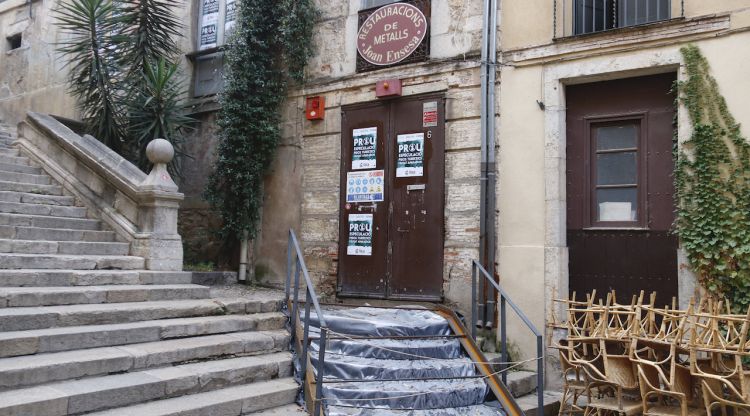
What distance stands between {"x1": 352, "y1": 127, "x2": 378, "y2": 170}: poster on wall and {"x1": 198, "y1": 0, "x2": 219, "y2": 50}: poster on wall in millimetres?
3431

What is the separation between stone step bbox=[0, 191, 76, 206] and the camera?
22.6 feet

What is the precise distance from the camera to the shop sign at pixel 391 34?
25.7ft

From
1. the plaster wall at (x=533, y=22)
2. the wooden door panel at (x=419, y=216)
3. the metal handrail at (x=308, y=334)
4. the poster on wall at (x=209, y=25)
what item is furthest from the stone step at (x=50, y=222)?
the plaster wall at (x=533, y=22)

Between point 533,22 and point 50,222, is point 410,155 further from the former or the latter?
point 50,222

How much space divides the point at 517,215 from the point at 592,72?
67.2 inches

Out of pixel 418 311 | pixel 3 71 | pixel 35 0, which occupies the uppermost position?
pixel 35 0

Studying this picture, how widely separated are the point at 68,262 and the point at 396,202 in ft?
12.2

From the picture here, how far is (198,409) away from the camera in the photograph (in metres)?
4.44

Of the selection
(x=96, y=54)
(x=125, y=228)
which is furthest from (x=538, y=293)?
(x=96, y=54)

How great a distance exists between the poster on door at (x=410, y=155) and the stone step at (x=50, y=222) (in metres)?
3.58

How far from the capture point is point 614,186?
6.72m

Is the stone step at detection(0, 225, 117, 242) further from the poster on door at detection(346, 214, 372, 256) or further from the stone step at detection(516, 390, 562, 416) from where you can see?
the stone step at detection(516, 390, 562, 416)

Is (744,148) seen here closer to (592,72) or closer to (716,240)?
(716,240)

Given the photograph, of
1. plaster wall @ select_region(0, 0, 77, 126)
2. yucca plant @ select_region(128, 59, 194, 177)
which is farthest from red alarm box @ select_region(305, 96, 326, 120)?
plaster wall @ select_region(0, 0, 77, 126)
